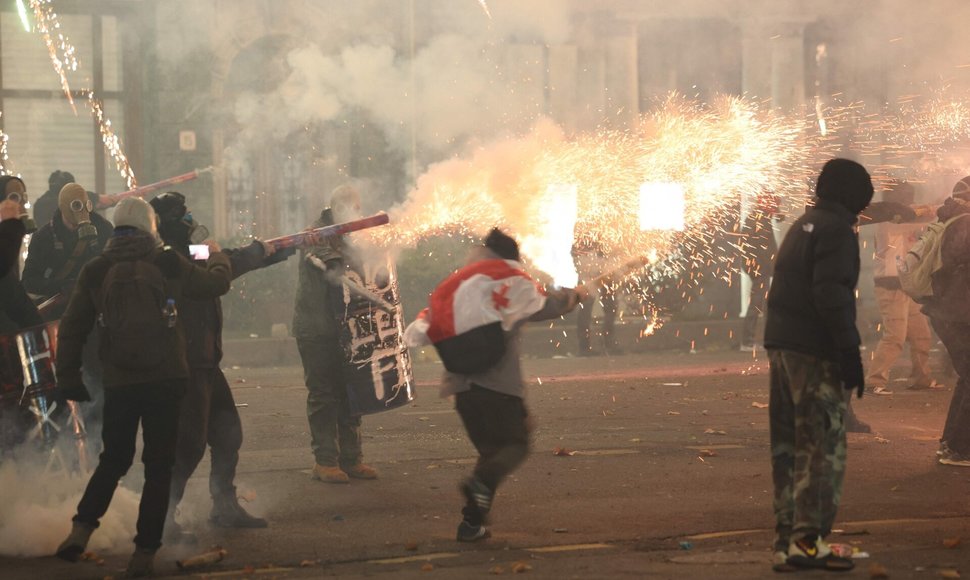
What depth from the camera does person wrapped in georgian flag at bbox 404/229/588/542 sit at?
21.2 ft

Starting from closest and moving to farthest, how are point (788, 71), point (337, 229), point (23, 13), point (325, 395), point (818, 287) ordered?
point (818, 287) → point (337, 229) → point (325, 395) → point (23, 13) → point (788, 71)

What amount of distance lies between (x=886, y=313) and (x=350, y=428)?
6.06 m

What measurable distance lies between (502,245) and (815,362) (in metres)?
1.60

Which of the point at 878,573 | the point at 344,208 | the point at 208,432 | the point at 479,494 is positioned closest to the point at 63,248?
the point at 344,208

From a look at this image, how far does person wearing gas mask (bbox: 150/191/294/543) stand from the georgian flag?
108 centimetres

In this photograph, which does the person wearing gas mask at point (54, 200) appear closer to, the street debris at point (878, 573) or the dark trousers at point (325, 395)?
the dark trousers at point (325, 395)

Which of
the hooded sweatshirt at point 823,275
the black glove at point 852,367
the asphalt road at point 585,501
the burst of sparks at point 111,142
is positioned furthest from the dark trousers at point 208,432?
the burst of sparks at point 111,142

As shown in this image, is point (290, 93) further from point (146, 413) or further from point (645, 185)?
point (146, 413)

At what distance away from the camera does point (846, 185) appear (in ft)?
19.7

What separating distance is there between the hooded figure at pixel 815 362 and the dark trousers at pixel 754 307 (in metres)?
10.7

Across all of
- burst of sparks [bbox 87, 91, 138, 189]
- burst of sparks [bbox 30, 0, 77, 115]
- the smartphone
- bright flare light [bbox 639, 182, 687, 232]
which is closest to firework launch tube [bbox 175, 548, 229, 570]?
the smartphone

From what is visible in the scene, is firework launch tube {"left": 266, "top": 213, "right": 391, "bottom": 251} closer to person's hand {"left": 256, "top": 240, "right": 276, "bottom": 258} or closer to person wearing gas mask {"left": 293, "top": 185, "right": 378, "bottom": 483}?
person's hand {"left": 256, "top": 240, "right": 276, "bottom": 258}

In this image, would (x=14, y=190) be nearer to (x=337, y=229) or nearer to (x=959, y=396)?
(x=337, y=229)

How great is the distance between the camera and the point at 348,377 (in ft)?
27.2
